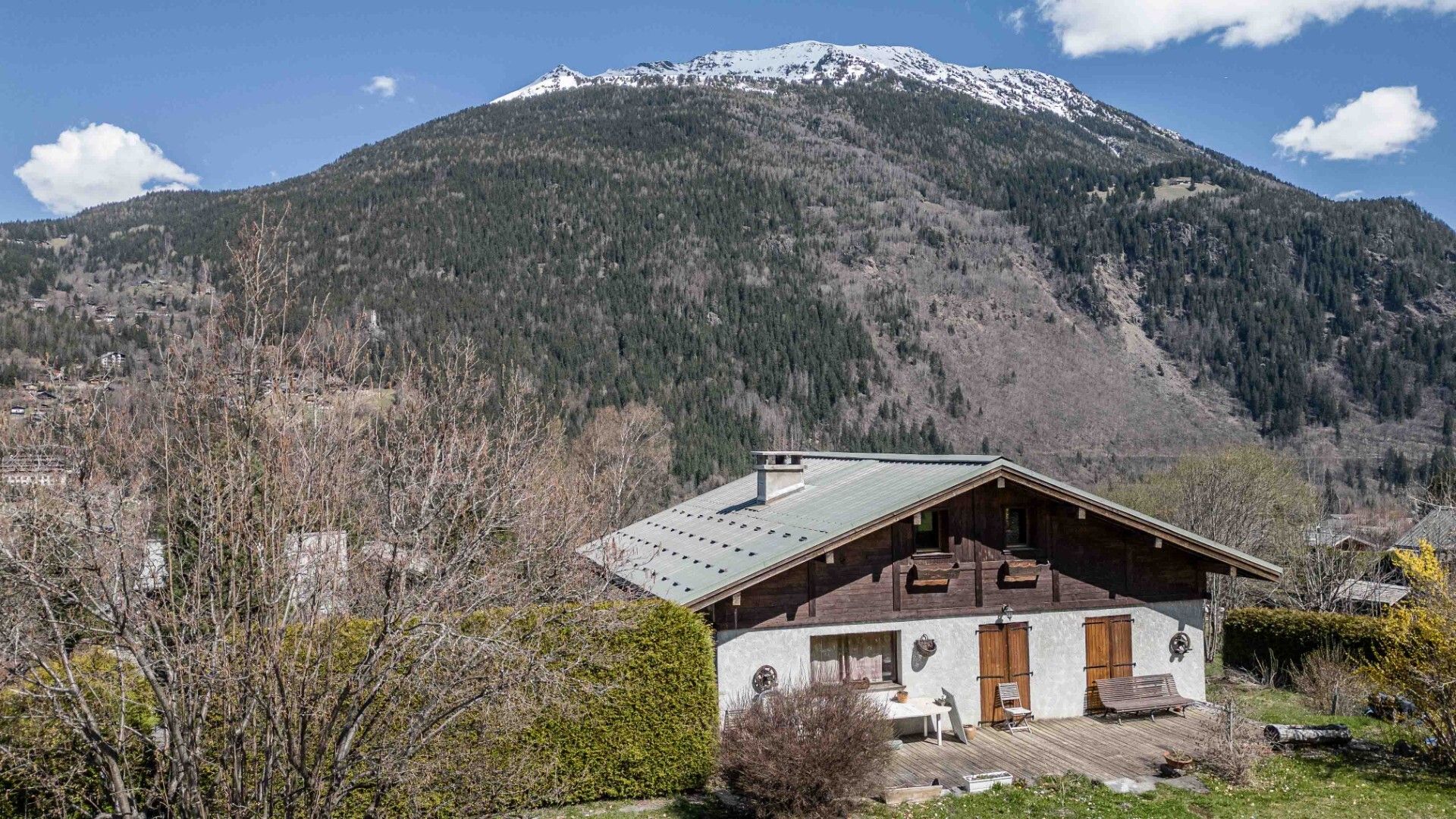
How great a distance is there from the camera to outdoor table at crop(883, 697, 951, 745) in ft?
52.9

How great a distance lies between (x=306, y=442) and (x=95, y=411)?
1.67 metres

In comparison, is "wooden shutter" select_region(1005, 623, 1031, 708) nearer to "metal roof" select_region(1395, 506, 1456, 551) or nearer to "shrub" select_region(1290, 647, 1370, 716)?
"shrub" select_region(1290, 647, 1370, 716)

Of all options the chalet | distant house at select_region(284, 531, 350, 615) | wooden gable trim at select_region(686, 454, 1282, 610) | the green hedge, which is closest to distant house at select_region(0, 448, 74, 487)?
distant house at select_region(284, 531, 350, 615)

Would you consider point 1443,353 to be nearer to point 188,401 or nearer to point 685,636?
point 685,636

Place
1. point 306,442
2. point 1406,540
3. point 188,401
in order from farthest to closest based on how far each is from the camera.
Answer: point 1406,540 < point 306,442 < point 188,401

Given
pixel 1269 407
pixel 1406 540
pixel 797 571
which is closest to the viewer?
pixel 797 571

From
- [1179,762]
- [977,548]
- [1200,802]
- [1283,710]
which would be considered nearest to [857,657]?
[977,548]

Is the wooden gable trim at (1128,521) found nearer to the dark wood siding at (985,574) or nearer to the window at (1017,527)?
the dark wood siding at (985,574)

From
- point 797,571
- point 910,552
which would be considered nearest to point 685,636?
point 797,571

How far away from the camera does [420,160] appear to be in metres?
129

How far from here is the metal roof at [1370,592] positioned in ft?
106

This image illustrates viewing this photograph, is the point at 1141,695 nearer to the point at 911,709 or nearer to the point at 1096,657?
the point at 1096,657

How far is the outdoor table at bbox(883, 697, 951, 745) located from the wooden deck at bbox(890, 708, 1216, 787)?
0.30 m

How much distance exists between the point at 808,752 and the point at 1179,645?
9.81m
